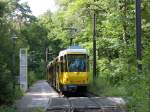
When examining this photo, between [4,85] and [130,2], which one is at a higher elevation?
[130,2]

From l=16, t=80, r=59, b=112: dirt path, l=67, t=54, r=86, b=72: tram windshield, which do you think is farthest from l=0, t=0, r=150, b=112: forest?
l=67, t=54, r=86, b=72: tram windshield

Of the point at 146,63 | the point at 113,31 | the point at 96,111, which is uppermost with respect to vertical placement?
the point at 113,31

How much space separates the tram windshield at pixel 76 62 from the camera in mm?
38219

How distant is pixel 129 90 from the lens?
18.2 metres

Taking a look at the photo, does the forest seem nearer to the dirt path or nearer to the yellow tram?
the dirt path

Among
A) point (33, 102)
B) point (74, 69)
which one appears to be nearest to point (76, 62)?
point (74, 69)

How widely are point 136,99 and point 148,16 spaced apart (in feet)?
72.0

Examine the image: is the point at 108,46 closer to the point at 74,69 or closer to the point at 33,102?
the point at 74,69

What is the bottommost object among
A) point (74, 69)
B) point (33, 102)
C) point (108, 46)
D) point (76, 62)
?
point (33, 102)

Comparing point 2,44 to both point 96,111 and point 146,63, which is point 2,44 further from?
point 146,63

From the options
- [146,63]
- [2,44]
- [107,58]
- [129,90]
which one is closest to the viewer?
[146,63]

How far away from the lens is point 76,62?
126 feet

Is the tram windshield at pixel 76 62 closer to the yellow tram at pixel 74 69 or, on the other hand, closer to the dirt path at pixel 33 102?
the yellow tram at pixel 74 69

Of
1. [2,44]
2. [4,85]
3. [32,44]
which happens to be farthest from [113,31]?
[32,44]
